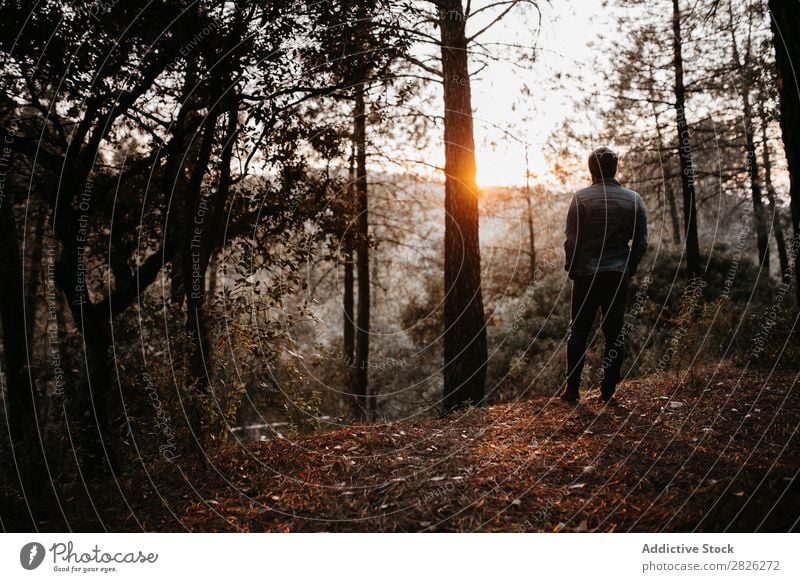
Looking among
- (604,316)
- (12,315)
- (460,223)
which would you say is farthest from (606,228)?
(12,315)

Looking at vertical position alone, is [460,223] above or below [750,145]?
below

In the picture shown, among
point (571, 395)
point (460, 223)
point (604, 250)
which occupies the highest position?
point (460, 223)

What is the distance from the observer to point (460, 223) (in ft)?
23.1

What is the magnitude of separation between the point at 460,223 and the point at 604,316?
8.50 ft

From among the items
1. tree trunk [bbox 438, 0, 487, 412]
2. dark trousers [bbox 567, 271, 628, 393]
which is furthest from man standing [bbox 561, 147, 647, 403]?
tree trunk [bbox 438, 0, 487, 412]

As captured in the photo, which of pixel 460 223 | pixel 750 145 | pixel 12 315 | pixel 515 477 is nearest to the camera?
pixel 515 477

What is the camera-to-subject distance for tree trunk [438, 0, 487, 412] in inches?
272

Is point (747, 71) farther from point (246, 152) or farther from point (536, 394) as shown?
point (246, 152)

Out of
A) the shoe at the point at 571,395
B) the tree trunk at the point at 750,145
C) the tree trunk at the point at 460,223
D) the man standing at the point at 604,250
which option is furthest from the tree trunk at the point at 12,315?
the tree trunk at the point at 750,145

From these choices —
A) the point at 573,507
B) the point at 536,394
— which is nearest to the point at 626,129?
the point at 536,394

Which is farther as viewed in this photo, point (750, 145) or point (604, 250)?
point (750, 145)

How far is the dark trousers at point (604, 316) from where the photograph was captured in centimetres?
493

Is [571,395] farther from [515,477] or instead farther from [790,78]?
[790,78]

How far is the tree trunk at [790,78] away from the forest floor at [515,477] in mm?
1776
